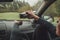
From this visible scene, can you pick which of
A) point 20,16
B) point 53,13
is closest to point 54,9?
point 53,13

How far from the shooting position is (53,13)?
8.16ft

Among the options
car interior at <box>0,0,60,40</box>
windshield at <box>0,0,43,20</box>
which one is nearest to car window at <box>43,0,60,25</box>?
car interior at <box>0,0,60,40</box>

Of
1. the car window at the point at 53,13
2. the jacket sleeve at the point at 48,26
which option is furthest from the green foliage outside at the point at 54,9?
the jacket sleeve at the point at 48,26

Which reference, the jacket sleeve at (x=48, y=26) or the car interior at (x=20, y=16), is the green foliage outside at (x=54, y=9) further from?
the jacket sleeve at (x=48, y=26)

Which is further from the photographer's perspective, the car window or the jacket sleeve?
the jacket sleeve

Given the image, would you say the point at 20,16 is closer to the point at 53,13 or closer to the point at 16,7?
the point at 16,7

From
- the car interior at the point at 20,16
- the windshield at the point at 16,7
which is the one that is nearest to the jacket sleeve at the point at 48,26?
the car interior at the point at 20,16

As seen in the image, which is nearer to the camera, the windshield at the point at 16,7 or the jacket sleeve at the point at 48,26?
the windshield at the point at 16,7

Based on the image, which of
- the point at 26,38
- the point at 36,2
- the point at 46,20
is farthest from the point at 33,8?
the point at 26,38

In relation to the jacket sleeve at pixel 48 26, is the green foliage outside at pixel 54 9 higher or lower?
higher

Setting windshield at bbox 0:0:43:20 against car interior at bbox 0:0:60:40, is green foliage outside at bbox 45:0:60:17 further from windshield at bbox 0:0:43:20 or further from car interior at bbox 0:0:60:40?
windshield at bbox 0:0:43:20

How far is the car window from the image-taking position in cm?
245

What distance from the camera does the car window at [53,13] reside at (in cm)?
245

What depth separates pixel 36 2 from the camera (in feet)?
7.97
